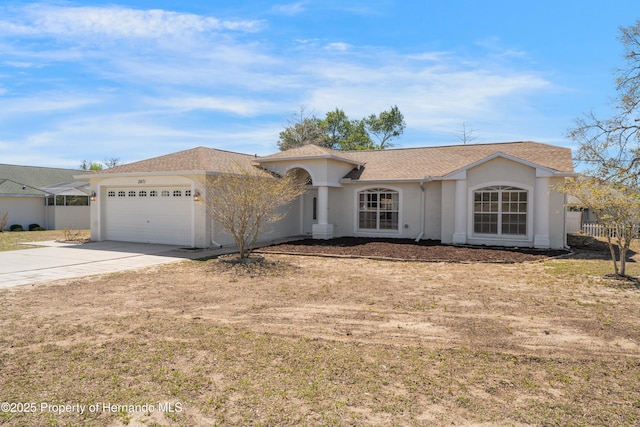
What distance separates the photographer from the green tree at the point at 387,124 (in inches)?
1998

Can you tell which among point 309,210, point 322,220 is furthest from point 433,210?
point 309,210

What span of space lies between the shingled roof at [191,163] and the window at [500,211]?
9.68m

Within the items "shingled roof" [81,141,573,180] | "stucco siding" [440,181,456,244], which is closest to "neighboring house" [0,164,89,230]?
"shingled roof" [81,141,573,180]

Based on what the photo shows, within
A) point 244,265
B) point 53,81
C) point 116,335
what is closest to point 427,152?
point 244,265

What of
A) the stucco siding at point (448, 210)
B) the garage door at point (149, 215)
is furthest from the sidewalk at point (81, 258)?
the stucco siding at point (448, 210)

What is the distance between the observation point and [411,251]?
49.3 feet

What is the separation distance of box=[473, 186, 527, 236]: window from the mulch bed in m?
1.17

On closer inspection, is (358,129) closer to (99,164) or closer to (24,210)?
(24,210)

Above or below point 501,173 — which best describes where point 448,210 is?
below

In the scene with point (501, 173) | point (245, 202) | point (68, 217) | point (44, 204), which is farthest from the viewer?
point (44, 204)

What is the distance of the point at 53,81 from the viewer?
16312mm

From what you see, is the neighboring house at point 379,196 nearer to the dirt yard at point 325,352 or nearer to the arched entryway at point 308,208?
the arched entryway at point 308,208

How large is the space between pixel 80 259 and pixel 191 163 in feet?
18.1

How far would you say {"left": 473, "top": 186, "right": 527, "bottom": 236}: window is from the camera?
16203 millimetres
